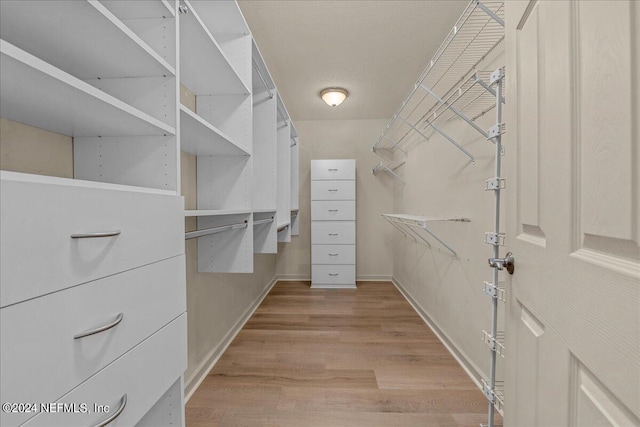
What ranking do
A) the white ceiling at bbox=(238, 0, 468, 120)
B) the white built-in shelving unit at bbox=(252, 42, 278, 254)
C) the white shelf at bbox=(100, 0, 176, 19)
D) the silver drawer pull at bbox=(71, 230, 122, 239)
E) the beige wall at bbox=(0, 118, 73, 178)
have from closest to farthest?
the silver drawer pull at bbox=(71, 230, 122, 239)
the beige wall at bbox=(0, 118, 73, 178)
the white shelf at bbox=(100, 0, 176, 19)
the white ceiling at bbox=(238, 0, 468, 120)
the white built-in shelving unit at bbox=(252, 42, 278, 254)

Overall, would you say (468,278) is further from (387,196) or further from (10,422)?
(387,196)

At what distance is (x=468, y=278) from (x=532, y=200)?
1318 millimetres

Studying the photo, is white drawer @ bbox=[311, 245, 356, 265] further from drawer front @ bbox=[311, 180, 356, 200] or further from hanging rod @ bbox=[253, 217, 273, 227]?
hanging rod @ bbox=[253, 217, 273, 227]

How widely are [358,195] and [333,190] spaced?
1.84ft

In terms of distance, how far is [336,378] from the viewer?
1828 mm

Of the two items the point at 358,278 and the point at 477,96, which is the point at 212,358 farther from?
the point at 358,278

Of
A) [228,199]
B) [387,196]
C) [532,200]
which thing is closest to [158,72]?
[228,199]

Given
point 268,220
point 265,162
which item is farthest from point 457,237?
point 265,162

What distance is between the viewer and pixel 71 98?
70 centimetres

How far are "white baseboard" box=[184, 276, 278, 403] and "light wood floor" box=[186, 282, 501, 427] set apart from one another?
41mm

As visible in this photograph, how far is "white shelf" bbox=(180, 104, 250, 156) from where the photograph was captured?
1131 millimetres

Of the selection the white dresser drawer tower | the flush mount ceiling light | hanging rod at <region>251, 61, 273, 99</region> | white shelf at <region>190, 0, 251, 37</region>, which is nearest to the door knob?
white shelf at <region>190, 0, 251, 37</region>

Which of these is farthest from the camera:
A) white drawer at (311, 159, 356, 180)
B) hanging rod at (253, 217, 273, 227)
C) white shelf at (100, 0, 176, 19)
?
white drawer at (311, 159, 356, 180)

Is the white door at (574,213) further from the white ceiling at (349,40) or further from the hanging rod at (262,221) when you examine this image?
the hanging rod at (262,221)
